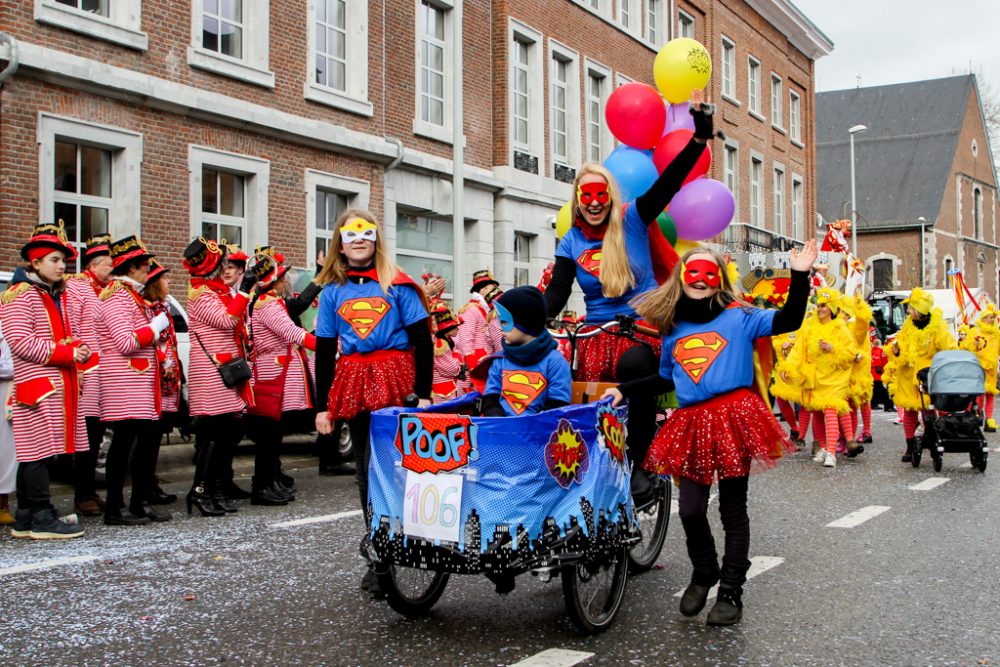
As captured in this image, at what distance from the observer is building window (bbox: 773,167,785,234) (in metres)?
38.7

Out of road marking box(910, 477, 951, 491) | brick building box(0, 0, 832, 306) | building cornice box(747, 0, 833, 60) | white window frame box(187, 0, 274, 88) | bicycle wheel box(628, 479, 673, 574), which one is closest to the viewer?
bicycle wheel box(628, 479, 673, 574)

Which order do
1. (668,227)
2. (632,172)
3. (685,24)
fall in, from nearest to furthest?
(668,227) → (632,172) → (685,24)

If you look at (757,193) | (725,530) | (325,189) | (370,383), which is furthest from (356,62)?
(757,193)

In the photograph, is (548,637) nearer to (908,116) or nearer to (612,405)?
(612,405)

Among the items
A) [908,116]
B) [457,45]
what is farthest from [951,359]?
[908,116]

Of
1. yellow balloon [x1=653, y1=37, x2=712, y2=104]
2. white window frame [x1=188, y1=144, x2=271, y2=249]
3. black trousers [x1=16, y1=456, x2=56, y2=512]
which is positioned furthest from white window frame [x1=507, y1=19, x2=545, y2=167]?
black trousers [x1=16, y1=456, x2=56, y2=512]

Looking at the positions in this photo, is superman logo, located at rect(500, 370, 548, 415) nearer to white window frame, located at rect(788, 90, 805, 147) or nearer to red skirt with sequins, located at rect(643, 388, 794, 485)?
red skirt with sequins, located at rect(643, 388, 794, 485)

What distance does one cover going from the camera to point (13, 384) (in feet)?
24.6

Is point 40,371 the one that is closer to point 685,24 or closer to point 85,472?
point 85,472

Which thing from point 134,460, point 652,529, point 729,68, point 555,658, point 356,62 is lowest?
point 555,658

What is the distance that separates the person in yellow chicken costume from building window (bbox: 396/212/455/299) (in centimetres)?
940

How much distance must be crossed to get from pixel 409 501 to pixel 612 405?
0.97 metres

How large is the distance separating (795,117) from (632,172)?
35.9 meters

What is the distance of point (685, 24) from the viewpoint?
3130 cm
